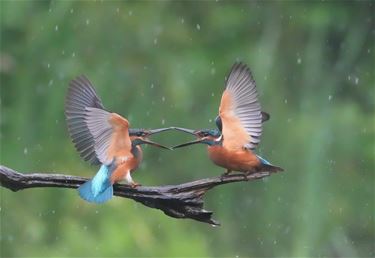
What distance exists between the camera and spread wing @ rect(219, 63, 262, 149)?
116 cm

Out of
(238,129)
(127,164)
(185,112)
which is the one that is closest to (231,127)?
(238,129)

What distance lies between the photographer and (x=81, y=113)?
45.2 inches

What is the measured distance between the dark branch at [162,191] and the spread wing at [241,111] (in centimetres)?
6

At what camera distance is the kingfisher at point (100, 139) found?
112 centimetres

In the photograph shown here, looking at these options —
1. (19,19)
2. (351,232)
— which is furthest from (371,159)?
(19,19)

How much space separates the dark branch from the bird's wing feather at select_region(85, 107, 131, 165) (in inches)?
1.5

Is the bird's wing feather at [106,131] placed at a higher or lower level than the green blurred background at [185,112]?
lower

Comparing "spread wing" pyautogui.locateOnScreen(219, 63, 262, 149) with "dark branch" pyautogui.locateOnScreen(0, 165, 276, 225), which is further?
"spread wing" pyautogui.locateOnScreen(219, 63, 262, 149)

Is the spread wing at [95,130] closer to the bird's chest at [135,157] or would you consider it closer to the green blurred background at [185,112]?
the bird's chest at [135,157]

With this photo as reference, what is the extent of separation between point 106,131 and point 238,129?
14cm

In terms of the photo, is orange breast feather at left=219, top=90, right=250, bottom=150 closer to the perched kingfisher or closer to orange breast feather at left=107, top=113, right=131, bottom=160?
the perched kingfisher

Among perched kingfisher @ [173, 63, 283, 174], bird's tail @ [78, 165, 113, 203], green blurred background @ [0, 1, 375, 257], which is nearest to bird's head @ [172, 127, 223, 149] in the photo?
perched kingfisher @ [173, 63, 283, 174]

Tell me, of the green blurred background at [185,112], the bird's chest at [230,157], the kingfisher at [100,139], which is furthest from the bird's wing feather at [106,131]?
the green blurred background at [185,112]

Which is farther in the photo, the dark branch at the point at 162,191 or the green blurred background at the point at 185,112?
the green blurred background at the point at 185,112
